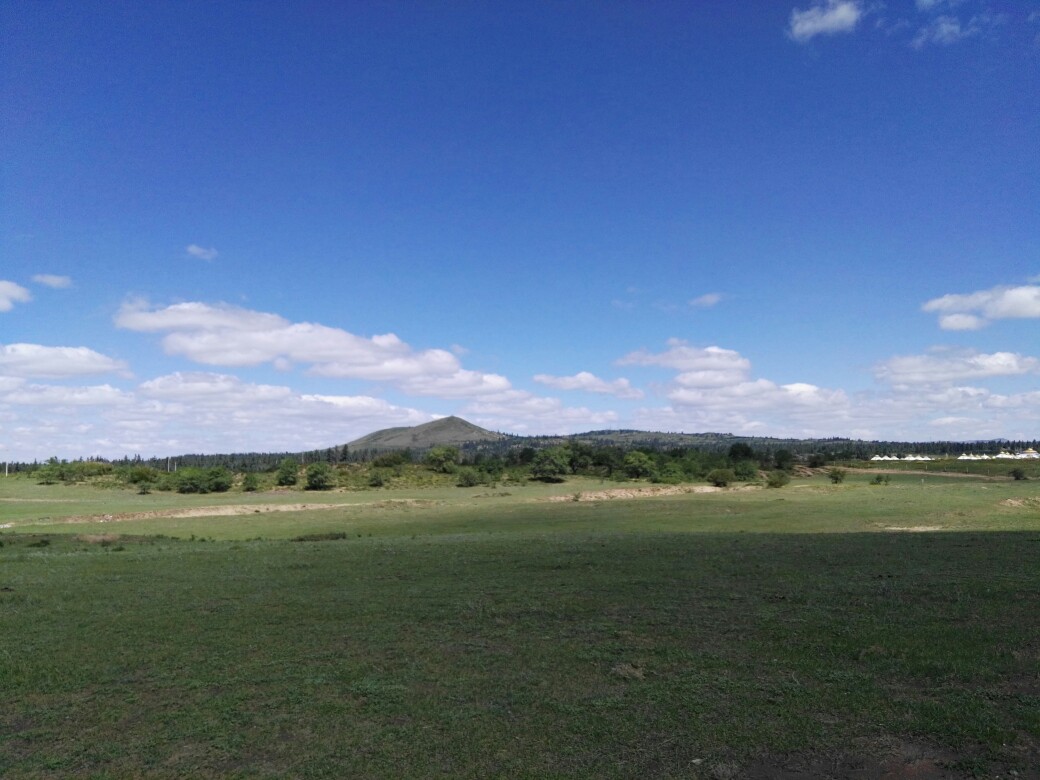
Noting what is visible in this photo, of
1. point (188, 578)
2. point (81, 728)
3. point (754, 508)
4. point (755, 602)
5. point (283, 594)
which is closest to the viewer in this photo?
→ point (81, 728)

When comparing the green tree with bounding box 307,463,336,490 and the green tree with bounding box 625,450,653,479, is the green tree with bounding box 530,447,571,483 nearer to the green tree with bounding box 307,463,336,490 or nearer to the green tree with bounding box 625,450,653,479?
the green tree with bounding box 625,450,653,479

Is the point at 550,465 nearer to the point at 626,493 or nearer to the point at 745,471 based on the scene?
the point at 745,471

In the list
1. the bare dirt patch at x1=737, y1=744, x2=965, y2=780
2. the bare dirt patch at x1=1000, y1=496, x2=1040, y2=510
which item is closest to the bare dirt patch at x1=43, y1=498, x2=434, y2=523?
the bare dirt patch at x1=1000, y1=496, x2=1040, y2=510

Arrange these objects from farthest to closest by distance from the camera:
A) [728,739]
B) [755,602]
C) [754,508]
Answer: [754,508] < [755,602] < [728,739]

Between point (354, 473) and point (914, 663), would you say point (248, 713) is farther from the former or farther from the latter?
point (354, 473)

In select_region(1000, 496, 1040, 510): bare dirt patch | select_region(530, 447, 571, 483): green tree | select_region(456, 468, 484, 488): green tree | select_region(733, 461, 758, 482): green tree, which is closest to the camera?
select_region(1000, 496, 1040, 510): bare dirt patch

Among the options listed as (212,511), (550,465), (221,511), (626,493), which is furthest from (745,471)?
(212,511)

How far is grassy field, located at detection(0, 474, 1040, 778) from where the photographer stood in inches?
309

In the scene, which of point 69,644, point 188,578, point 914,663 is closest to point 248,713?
point 69,644

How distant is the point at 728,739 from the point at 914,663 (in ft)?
14.8

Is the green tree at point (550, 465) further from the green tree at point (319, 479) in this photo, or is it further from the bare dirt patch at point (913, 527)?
the bare dirt patch at point (913, 527)

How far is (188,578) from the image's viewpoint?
20.3 meters

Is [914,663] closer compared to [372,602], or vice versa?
[914,663]

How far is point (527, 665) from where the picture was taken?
1119 centimetres
